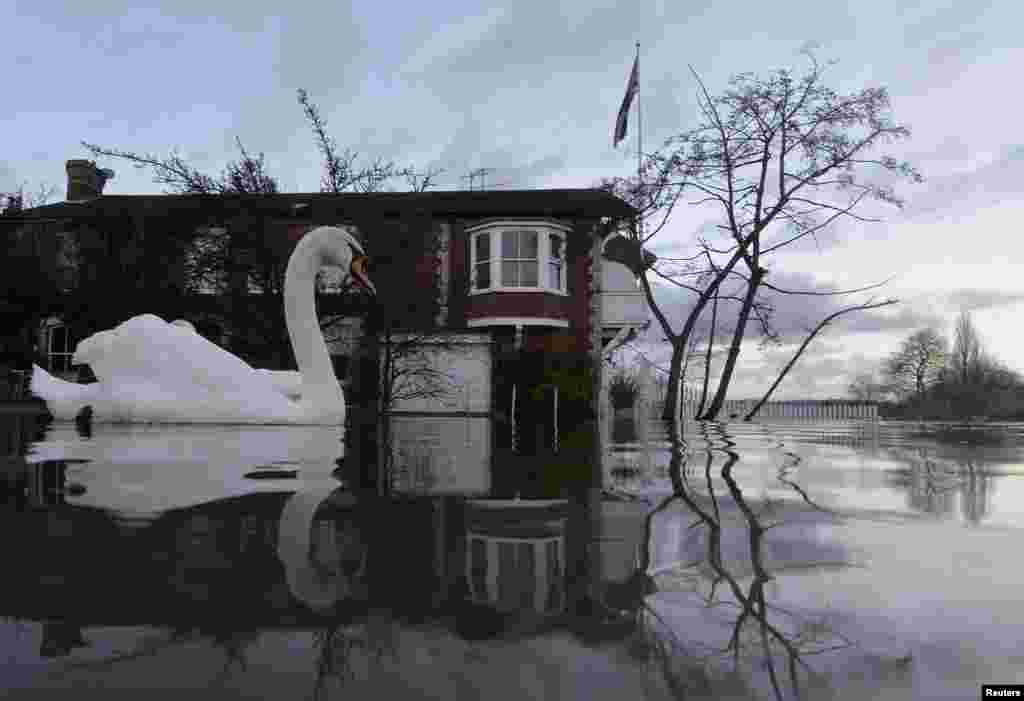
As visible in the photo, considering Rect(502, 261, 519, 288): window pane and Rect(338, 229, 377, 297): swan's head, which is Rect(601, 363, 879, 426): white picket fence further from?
Rect(338, 229, 377, 297): swan's head

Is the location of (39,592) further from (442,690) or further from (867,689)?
(867,689)

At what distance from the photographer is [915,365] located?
47.5 metres

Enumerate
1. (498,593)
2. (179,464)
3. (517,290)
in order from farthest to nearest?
(517,290) → (179,464) → (498,593)

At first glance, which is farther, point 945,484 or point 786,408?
point 786,408

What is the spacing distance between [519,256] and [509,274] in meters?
0.72

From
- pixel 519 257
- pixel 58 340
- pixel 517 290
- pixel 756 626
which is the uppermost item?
pixel 519 257

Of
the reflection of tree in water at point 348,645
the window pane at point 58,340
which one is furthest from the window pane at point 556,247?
the reflection of tree in water at point 348,645

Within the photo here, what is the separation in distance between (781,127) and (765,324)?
4.00 m

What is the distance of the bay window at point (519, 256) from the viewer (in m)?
25.6

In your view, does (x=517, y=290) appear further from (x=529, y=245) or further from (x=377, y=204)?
(x=377, y=204)

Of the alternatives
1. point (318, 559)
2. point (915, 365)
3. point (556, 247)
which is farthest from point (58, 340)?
point (915, 365)

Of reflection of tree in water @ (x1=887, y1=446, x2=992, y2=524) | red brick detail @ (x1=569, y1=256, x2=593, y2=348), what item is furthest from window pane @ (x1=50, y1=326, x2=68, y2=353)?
reflection of tree in water @ (x1=887, y1=446, x2=992, y2=524)

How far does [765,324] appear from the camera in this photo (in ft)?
49.8

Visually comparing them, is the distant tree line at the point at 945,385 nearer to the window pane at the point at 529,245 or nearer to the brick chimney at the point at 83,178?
the window pane at the point at 529,245
